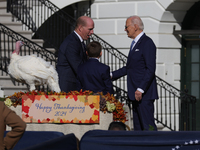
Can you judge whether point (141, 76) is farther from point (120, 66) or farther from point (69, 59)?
point (120, 66)

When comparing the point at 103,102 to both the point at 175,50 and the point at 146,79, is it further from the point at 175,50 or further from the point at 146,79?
the point at 175,50

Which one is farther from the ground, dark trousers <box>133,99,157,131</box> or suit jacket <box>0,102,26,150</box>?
suit jacket <box>0,102,26,150</box>

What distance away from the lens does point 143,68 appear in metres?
5.17

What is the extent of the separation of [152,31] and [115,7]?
1.27 metres

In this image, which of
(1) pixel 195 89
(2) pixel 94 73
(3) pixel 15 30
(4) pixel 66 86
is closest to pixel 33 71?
(4) pixel 66 86

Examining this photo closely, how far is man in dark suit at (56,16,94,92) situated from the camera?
5227mm

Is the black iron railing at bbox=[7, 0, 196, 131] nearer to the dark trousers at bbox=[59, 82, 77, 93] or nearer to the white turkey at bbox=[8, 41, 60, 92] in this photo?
the white turkey at bbox=[8, 41, 60, 92]

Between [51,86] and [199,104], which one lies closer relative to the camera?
[51,86]

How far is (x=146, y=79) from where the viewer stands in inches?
197

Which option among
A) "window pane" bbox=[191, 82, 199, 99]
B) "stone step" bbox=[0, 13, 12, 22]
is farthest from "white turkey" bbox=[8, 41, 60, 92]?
"window pane" bbox=[191, 82, 199, 99]

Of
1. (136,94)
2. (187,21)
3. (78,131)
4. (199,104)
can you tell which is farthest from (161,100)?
(78,131)

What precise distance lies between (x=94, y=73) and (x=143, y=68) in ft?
2.24

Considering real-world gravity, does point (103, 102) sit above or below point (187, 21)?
below

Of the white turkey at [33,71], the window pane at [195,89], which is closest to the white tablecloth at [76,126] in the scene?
the white turkey at [33,71]
